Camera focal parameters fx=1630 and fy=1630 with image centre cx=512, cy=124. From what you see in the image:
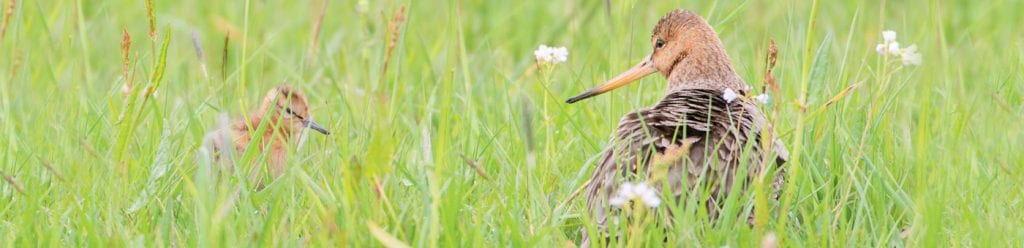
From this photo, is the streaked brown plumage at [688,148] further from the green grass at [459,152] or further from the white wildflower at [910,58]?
the white wildflower at [910,58]

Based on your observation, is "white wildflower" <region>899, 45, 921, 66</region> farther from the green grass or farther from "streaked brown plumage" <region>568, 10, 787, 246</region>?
"streaked brown plumage" <region>568, 10, 787, 246</region>

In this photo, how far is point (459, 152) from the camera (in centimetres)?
421

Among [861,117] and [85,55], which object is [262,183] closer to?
[85,55]

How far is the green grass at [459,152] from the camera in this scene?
3459 millimetres

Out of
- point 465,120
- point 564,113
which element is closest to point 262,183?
point 465,120

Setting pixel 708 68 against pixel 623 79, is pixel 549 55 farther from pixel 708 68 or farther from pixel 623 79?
pixel 708 68

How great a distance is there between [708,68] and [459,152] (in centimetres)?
102

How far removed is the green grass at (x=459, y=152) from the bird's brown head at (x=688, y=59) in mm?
101

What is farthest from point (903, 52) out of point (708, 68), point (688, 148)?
point (708, 68)

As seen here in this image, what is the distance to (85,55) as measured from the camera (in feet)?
15.1

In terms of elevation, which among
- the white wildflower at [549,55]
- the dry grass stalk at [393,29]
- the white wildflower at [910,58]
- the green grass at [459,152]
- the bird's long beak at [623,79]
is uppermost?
the dry grass stalk at [393,29]

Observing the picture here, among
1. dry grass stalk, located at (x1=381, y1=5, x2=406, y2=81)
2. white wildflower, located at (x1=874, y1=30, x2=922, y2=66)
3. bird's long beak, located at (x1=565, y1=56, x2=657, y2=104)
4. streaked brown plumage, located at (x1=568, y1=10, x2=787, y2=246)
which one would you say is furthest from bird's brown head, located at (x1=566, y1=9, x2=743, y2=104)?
dry grass stalk, located at (x1=381, y1=5, x2=406, y2=81)

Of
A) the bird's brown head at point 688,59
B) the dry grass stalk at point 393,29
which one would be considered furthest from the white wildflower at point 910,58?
the dry grass stalk at point 393,29

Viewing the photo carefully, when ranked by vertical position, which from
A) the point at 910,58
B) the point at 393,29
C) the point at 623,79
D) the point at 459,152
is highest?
the point at 393,29
